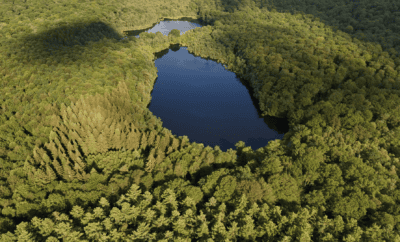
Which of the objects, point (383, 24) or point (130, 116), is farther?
point (383, 24)

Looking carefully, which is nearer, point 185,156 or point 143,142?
point 185,156

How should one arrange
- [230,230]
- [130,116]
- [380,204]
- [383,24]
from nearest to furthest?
1. [230,230]
2. [380,204]
3. [130,116]
4. [383,24]

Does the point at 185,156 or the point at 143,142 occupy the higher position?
the point at 185,156

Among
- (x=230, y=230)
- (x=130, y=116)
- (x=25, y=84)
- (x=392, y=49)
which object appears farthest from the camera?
(x=392, y=49)

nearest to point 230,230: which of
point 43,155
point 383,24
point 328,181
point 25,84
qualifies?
point 328,181

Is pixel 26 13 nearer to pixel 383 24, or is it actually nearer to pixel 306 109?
pixel 306 109

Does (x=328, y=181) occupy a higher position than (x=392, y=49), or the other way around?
(x=392, y=49)

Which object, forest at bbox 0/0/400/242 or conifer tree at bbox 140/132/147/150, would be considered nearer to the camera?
forest at bbox 0/0/400/242

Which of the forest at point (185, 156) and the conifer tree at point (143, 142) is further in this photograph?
the conifer tree at point (143, 142)
